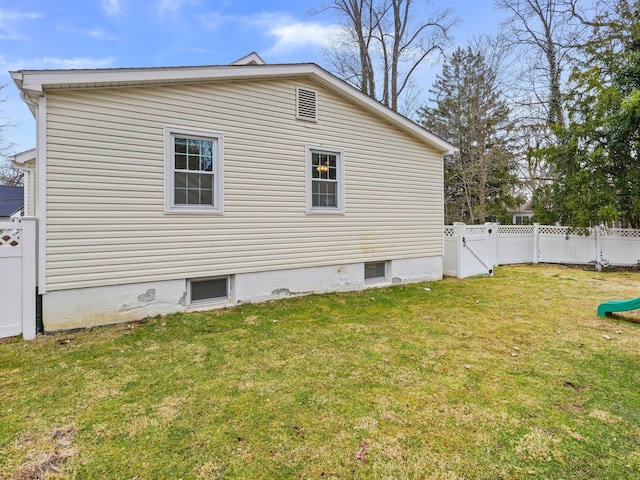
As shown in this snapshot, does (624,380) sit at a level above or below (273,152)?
below

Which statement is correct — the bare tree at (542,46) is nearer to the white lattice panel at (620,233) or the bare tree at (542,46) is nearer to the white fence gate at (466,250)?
the white lattice panel at (620,233)

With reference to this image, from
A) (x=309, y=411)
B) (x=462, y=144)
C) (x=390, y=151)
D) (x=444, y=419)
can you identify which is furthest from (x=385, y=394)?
(x=462, y=144)

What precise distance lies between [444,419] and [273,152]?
204 inches

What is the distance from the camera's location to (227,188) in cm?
573

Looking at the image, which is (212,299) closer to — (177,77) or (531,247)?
(177,77)

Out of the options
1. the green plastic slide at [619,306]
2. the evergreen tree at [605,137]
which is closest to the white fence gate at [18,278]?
the green plastic slide at [619,306]

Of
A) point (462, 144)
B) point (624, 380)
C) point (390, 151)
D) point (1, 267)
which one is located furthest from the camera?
point (462, 144)

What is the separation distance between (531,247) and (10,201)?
24.9 meters

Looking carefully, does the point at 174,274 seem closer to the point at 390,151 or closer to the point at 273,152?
the point at 273,152

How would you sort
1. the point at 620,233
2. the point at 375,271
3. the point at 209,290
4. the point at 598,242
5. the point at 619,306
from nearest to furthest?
the point at 619,306 < the point at 209,290 < the point at 375,271 < the point at 620,233 < the point at 598,242

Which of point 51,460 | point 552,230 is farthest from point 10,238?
point 552,230

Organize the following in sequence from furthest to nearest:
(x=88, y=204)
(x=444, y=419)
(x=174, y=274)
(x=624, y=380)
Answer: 1. (x=174, y=274)
2. (x=88, y=204)
3. (x=624, y=380)
4. (x=444, y=419)

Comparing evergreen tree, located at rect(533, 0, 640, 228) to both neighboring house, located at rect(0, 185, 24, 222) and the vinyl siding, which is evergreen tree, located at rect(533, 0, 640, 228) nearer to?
the vinyl siding

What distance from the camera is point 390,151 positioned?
25.7 ft
